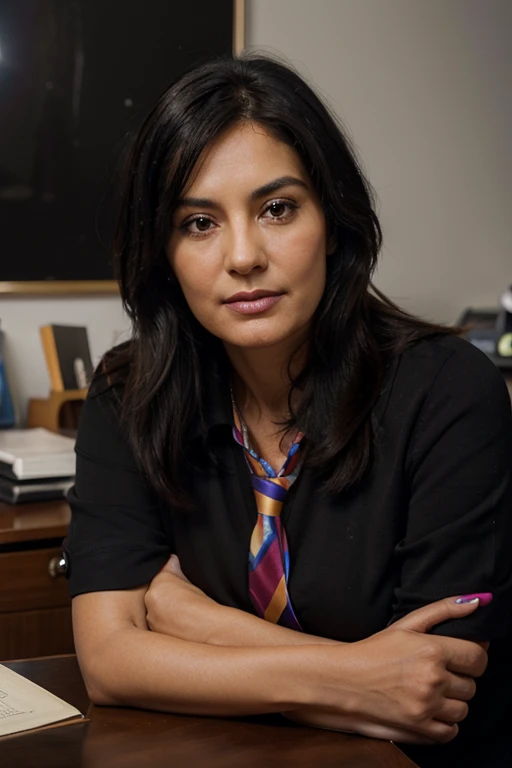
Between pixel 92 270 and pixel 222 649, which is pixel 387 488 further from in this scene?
pixel 92 270

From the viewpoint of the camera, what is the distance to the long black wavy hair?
1279mm

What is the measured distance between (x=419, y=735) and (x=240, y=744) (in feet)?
0.76

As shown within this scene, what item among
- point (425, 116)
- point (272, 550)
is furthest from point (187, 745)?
point (425, 116)

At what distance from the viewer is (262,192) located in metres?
1.26

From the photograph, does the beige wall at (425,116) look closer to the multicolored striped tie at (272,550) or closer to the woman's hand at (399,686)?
the multicolored striped tie at (272,550)

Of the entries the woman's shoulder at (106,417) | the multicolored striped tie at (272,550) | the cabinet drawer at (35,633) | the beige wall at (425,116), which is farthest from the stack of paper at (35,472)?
the beige wall at (425,116)

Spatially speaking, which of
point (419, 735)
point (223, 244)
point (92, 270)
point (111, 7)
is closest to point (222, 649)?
point (419, 735)

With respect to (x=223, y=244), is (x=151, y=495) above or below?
below

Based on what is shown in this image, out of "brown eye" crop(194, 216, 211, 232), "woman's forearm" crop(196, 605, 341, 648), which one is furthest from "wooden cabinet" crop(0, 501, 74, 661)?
"brown eye" crop(194, 216, 211, 232)

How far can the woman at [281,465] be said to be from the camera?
1102mm

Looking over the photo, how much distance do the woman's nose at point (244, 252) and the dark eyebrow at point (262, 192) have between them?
0.15 ft

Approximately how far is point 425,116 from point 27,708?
2.21 meters

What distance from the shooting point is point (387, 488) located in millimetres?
1238

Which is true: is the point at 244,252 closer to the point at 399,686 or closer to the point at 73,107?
the point at 399,686
